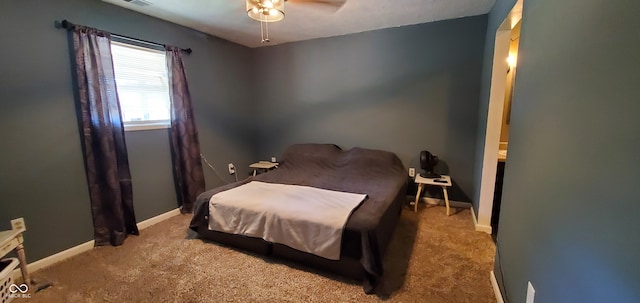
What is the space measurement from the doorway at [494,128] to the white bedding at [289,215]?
1.25m

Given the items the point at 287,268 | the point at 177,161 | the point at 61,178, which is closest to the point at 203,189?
the point at 177,161

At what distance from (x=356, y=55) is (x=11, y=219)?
3.74m

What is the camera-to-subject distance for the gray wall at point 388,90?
312cm

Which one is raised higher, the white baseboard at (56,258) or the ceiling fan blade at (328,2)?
the ceiling fan blade at (328,2)

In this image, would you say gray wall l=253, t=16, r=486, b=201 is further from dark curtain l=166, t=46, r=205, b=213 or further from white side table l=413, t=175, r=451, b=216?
dark curtain l=166, t=46, r=205, b=213

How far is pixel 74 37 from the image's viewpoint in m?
2.24

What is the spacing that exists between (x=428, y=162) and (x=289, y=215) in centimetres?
192

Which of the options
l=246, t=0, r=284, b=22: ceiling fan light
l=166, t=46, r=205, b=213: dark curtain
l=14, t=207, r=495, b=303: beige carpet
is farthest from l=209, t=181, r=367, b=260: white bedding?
l=246, t=0, r=284, b=22: ceiling fan light

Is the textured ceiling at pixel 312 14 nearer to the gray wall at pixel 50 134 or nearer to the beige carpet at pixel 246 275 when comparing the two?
the gray wall at pixel 50 134

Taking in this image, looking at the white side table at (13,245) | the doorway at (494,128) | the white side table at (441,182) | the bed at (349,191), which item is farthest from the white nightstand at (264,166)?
the doorway at (494,128)

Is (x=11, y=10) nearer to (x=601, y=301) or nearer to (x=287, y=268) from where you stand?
(x=287, y=268)

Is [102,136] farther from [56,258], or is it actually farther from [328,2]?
[328,2]

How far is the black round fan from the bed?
0.88 ft

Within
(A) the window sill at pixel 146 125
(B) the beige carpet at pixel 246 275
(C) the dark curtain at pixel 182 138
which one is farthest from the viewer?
(C) the dark curtain at pixel 182 138
